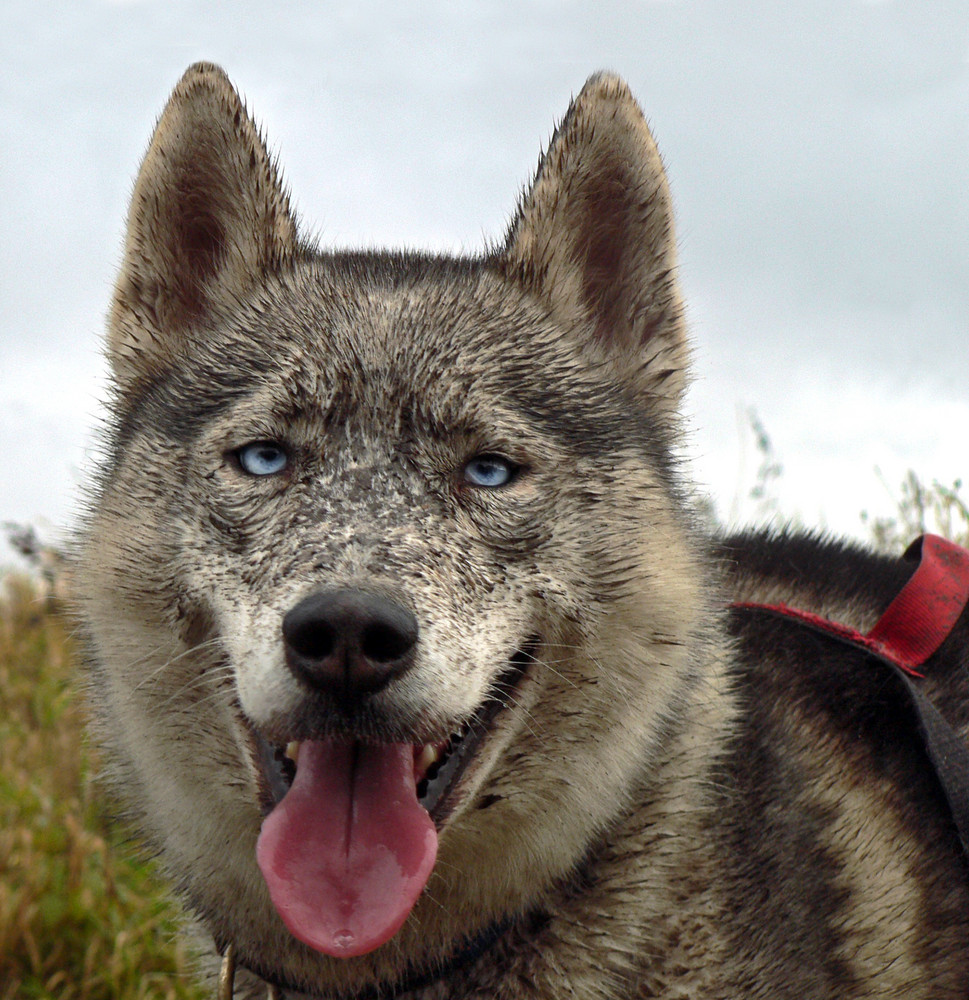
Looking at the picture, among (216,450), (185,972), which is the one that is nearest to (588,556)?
(216,450)

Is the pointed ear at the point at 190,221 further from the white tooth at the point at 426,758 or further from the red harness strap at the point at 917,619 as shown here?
the red harness strap at the point at 917,619

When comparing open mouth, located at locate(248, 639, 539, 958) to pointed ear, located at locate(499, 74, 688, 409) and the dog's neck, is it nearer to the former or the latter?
the dog's neck

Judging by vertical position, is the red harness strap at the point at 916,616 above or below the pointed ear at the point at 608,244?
below

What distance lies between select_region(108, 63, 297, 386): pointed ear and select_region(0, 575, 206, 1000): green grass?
1.02m

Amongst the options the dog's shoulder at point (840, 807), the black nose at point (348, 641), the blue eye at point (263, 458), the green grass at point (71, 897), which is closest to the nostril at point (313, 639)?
the black nose at point (348, 641)

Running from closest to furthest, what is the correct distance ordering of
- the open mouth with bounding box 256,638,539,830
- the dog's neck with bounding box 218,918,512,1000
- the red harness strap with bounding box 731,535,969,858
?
the open mouth with bounding box 256,638,539,830 → the dog's neck with bounding box 218,918,512,1000 → the red harness strap with bounding box 731,535,969,858

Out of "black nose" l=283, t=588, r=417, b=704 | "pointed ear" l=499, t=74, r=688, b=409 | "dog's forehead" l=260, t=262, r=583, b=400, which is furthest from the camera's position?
"pointed ear" l=499, t=74, r=688, b=409

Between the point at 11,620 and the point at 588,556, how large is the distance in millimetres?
5867

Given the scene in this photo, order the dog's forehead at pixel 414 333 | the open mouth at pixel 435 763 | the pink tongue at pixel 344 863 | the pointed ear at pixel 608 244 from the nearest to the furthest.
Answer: the pink tongue at pixel 344 863
the open mouth at pixel 435 763
the dog's forehead at pixel 414 333
the pointed ear at pixel 608 244

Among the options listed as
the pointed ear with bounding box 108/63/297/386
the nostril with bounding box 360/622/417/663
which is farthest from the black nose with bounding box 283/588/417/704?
the pointed ear with bounding box 108/63/297/386

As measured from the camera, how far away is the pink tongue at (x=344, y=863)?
196cm

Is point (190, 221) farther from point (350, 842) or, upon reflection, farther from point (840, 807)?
point (840, 807)

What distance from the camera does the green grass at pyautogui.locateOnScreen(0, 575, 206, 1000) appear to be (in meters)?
3.71

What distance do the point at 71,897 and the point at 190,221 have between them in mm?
2617
